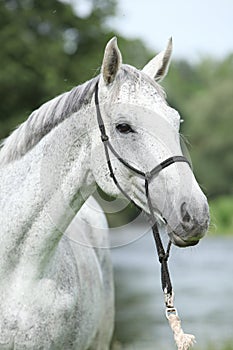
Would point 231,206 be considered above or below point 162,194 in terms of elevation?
below

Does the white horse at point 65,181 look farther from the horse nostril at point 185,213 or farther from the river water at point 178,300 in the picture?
the river water at point 178,300

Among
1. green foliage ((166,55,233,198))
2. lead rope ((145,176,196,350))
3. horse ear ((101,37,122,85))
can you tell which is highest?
horse ear ((101,37,122,85))

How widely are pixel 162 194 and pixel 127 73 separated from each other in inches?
26.0

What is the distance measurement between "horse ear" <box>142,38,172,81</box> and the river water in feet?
3.24

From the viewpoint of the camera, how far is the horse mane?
12.6 ft

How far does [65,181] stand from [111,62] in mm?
699

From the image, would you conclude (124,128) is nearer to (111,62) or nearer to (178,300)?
(111,62)

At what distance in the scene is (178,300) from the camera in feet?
46.6

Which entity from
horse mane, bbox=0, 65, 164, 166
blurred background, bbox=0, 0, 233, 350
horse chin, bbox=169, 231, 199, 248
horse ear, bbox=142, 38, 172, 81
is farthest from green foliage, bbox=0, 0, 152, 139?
horse chin, bbox=169, 231, 199, 248

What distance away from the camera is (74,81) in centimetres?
2005

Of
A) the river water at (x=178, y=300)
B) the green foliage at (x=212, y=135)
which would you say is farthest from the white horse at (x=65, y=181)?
the green foliage at (x=212, y=135)

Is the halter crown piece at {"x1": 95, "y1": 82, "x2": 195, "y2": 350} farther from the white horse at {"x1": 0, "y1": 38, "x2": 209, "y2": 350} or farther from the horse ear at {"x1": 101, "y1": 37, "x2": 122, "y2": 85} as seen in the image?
the horse ear at {"x1": 101, "y1": 37, "x2": 122, "y2": 85}

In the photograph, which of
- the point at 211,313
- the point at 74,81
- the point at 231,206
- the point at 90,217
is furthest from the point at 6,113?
the point at 231,206

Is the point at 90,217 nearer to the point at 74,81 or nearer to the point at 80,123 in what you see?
the point at 80,123
